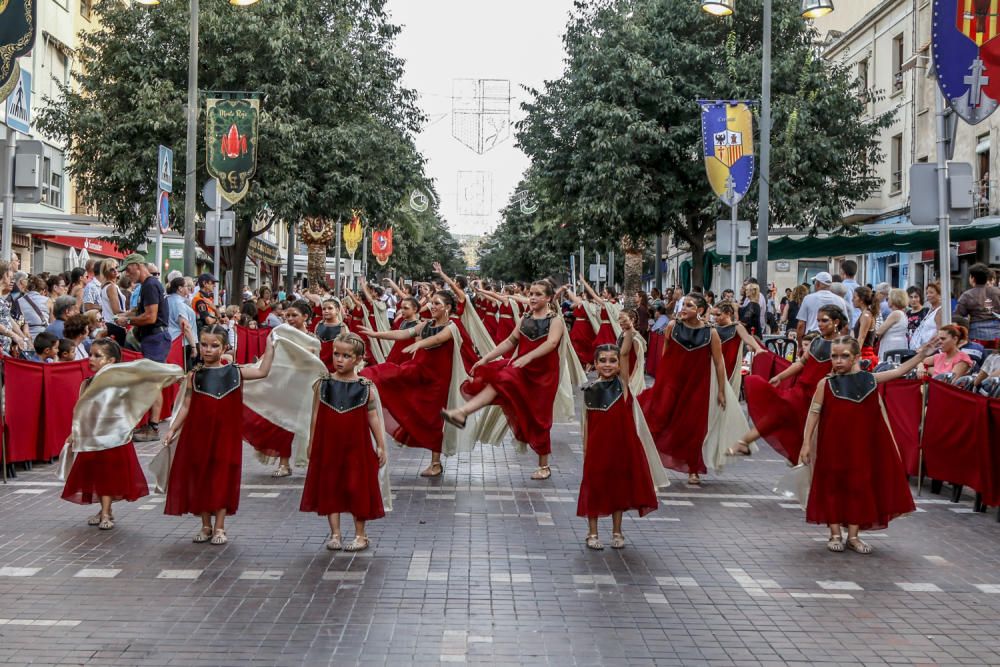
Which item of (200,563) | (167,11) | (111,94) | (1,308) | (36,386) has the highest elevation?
(167,11)

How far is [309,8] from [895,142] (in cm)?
1924

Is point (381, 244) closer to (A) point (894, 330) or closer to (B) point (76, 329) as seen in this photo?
(A) point (894, 330)

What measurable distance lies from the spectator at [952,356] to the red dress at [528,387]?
3.45 meters

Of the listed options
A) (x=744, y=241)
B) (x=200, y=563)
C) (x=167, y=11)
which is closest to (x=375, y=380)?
(x=200, y=563)

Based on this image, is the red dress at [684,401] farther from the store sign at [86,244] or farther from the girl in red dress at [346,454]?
the store sign at [86,244]

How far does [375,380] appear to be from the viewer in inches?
431

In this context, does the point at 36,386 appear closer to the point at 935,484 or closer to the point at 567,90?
the point at 935,484

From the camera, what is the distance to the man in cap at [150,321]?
A: 44.1ft

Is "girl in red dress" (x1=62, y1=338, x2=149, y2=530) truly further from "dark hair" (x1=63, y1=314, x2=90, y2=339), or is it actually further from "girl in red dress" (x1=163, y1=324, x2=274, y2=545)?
"dark hair" (x1=63, y1=314, x2=90, y2=339)

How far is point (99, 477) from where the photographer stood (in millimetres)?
8453

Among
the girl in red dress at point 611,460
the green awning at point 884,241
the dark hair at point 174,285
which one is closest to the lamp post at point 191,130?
the dark hair at point 174,285

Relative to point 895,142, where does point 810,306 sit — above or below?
below

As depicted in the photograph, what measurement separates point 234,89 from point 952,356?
21.5 m

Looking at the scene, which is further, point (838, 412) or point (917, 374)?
point (917, 374)
